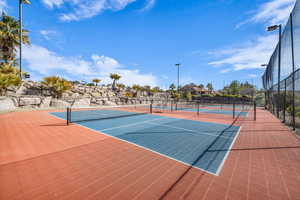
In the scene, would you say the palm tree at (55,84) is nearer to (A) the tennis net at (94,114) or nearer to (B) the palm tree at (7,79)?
(B) the palm tree at (7,79)

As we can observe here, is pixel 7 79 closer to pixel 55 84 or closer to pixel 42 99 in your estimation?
pixel 42 99

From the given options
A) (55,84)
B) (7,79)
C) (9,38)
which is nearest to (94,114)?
(7,79)

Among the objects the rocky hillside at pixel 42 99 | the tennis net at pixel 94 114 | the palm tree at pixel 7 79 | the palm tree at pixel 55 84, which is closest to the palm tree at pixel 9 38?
the rocky hillside at pixel 42 99

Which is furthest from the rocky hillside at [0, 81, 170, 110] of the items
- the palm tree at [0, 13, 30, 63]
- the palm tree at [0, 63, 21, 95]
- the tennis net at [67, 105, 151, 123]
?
the tennis net at [67, 105, 151, 123]

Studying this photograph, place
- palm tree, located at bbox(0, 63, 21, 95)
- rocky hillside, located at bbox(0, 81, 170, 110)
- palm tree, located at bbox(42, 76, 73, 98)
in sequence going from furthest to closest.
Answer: palm tree, located at bbox(42, 76, 73, 98) < rocky hillside, located at bbox(0, 81, 170, 110) < palm tree, located at bbox(0, 63, 21, 95)

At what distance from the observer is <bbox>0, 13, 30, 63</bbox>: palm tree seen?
17.6m

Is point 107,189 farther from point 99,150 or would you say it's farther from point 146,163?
point 99,150

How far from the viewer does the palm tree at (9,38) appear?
691 inches

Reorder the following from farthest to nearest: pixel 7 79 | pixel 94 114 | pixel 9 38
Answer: pixel 9 38 < pixel 7 79 < pixel 94 114

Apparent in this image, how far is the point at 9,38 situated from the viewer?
17781 mm

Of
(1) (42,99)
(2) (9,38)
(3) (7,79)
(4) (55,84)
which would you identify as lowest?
(1) (42,99)

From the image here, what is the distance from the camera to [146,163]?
3.15 meters

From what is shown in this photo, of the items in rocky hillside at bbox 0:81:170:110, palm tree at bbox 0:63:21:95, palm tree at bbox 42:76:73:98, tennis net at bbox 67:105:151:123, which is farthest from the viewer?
palm tree at bbox 42:76:73:98

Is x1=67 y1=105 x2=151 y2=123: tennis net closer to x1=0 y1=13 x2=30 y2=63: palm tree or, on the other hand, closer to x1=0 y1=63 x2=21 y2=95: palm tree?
x1=0 y1=63 x2=21 y2=95: palm tree
